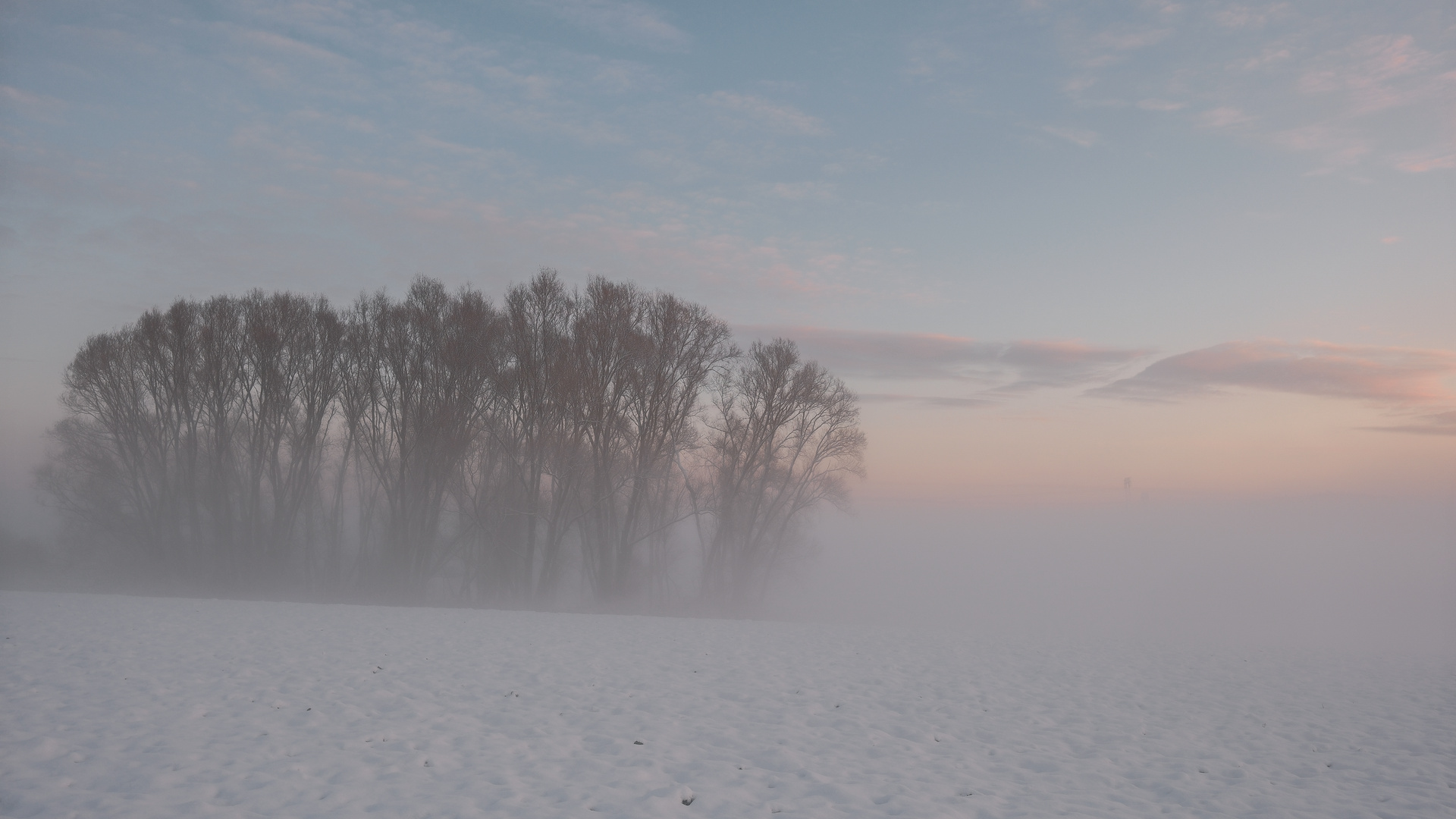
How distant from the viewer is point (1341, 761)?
7.79m

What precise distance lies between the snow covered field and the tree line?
13.5 m

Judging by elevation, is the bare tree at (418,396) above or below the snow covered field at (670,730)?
above

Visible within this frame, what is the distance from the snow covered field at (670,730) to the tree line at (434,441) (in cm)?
1349

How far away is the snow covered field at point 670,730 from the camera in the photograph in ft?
20.0

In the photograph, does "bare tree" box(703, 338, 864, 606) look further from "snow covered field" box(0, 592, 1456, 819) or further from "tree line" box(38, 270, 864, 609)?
"snow covered field" box(0, 592, 1456, 819)

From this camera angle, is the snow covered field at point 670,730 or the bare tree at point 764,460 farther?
the bare tree at point 764,460

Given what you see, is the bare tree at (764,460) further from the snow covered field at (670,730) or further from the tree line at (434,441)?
the snow covered field at (670,730)

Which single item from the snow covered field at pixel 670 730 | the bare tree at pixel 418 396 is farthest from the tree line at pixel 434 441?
the snow covered field at pixel 670 730

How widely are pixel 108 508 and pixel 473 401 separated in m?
17.5

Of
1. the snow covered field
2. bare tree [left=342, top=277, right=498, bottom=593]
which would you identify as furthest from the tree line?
the snow covered field

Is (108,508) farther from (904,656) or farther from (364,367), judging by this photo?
(904,656)

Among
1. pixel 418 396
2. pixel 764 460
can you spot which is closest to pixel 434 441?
pixel 418 396

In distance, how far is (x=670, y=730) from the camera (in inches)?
315

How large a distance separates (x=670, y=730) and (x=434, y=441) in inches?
890
